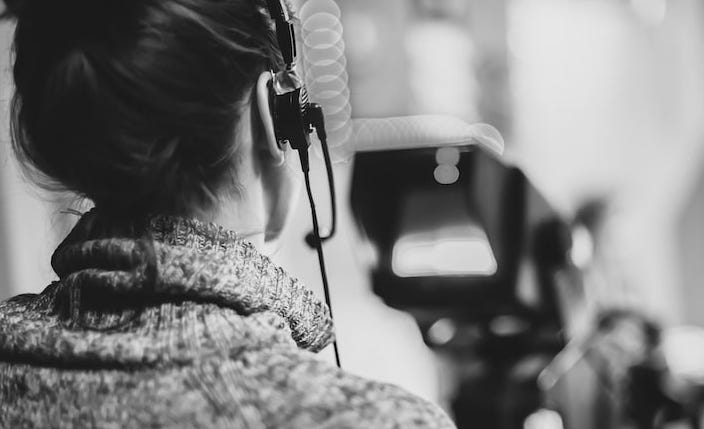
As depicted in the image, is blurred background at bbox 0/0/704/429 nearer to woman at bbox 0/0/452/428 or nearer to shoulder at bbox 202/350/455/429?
woman at bbox 0/0/452/428

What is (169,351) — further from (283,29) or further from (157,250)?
(283,29)

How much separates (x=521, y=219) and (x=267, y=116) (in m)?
0.74

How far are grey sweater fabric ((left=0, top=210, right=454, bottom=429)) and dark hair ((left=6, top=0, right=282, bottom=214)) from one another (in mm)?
34

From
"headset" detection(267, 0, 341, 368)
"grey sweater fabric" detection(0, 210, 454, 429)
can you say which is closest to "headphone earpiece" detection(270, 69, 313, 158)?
"headset" detection(267, 0, 341, 368)

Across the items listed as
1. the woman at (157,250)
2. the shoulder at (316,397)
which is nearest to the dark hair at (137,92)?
the woman at (157,250)

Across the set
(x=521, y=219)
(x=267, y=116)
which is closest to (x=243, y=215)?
(x=267, y=116)

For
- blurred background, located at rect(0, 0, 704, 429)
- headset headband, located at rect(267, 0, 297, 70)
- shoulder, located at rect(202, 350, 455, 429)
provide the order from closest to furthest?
shoulder, located at rect(202, 350, 455, 429)
headset headband, located at rect(267, 0, 297, 70)
blurred background, located at rect(0, 0, 704, 429)

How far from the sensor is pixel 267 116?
63 centimetres

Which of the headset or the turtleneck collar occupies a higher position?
the headset

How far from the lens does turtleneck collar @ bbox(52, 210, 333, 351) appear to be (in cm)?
56

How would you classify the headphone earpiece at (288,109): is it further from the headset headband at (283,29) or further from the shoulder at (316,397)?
the shoulder at (316,397)

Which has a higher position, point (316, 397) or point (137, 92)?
point (137, 92)

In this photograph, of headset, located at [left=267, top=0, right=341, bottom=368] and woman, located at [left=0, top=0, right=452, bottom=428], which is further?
headset, located at [left=267, top=0, right=341, bottom=368]

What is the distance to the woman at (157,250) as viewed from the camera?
0.54 metres
